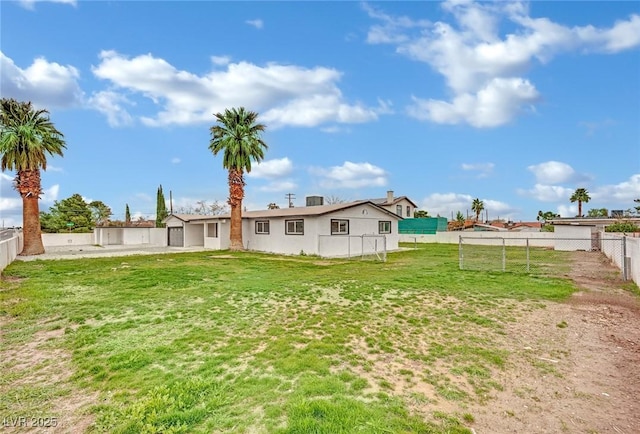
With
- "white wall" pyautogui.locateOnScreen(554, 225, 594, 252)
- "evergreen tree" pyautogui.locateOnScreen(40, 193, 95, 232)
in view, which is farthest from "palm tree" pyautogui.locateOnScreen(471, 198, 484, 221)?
"evergreen tree" pyautogui.locateOnScreen(40, 193, 95, 232)

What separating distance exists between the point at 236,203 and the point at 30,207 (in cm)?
1173

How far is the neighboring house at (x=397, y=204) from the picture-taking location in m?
39.2

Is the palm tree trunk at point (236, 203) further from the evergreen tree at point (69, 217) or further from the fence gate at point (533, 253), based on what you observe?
the evergreen tree at point (69, 217)

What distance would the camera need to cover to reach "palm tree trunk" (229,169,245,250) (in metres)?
22.8

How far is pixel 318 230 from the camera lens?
19.7 metres

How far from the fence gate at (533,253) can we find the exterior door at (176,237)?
916 inches

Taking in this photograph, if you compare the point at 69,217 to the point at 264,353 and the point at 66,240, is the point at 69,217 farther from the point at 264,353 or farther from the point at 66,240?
the point at 264,353

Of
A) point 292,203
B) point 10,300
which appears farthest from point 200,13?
point 292,203

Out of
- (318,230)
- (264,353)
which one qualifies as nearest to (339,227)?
(318,230)

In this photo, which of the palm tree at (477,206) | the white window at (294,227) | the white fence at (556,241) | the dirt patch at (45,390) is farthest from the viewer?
the palm tree at (477,206)

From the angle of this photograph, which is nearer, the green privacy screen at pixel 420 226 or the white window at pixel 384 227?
the white window at pixel 384 227

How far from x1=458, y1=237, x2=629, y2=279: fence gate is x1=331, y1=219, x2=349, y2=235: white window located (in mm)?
6920

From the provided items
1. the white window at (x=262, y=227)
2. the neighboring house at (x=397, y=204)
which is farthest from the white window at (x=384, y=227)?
the neighboring house at (x=397, y=204)

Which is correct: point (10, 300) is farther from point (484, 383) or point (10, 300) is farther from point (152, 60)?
point (152, 60)
